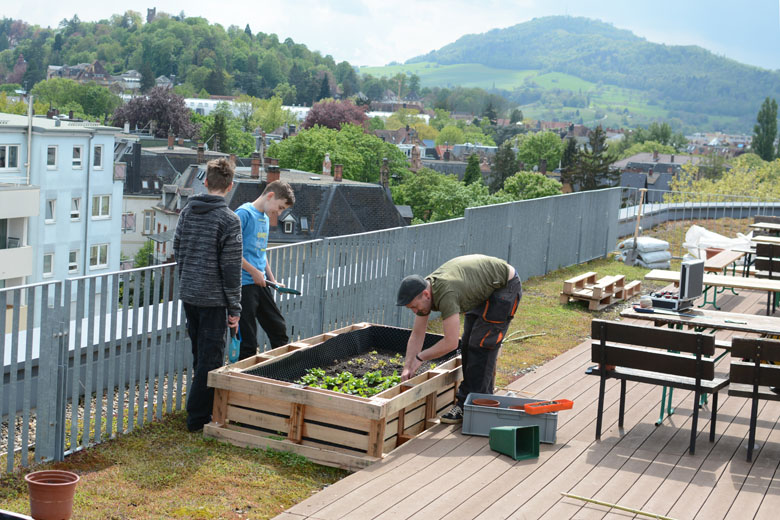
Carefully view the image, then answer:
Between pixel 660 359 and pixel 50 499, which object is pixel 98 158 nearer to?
pixel 660 359

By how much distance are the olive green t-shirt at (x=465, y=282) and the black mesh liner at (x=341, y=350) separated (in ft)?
4.13

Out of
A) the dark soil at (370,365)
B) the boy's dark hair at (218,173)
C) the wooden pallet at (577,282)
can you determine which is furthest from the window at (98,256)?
the boy's dark hair at (218,173)

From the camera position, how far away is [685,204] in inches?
843

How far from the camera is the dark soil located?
7.55m

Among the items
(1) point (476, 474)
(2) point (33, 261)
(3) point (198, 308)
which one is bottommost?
(2) point (33, 261)

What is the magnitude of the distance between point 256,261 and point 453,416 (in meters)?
2.00

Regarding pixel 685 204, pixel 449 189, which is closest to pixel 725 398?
pixel 685 204

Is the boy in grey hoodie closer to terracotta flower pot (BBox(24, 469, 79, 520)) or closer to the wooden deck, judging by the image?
the wooden deck

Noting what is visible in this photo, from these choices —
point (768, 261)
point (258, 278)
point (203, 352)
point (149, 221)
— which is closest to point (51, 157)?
point (149, 221)

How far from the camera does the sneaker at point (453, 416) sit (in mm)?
7039

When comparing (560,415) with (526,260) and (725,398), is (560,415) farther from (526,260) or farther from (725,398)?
(526,260)

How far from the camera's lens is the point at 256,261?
24.0ft

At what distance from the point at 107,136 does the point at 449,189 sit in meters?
36.7

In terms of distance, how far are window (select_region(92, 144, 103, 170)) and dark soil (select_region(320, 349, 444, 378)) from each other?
77402mm
